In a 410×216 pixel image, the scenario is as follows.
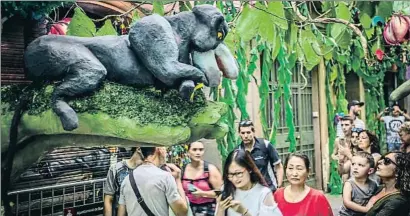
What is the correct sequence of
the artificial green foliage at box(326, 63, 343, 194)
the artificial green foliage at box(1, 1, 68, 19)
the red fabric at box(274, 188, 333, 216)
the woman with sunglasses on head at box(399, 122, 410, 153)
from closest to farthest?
the artificial green foliage at box(1, 1, 68, 19)
the red fabric at box(274, 188, 333, 216)
the woman with sunglasses on head at box(399, 122, 410, 153)
the artificial green foliage at box(326, 63, 343, 194)

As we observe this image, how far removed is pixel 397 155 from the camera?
2.81 meters

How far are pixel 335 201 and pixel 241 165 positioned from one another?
1.75ft

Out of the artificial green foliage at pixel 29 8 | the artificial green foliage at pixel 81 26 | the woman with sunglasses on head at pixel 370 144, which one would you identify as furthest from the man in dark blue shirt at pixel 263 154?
the artificial green foliage at pixel 29 8

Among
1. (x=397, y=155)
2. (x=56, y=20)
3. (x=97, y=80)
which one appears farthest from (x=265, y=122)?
(x=56, y=20)

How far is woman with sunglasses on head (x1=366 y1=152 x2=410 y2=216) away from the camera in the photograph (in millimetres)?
2707

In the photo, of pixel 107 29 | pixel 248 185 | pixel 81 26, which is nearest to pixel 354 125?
pixel 248 185

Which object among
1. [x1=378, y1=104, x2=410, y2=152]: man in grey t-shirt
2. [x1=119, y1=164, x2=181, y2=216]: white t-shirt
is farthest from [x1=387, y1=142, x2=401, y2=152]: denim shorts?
[x1=119, y1=164, x2=181, y2=216]: white t-shirt

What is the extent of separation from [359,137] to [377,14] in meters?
0.66

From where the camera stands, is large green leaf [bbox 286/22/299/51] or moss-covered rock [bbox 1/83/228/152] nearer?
moss-covered rock [bbox 1/83/228/152]

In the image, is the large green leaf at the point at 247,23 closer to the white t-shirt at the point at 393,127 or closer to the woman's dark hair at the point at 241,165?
the woman's dark hair at the point at 241,165

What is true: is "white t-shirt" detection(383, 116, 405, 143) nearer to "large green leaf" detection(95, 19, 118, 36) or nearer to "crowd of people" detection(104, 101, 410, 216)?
"crowd of people" detection(104, 101, 410, 216)

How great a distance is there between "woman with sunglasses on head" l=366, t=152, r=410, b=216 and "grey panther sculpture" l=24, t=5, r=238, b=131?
96cm

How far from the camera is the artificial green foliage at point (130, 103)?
2.57 m

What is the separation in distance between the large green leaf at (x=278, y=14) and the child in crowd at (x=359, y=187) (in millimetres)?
792
